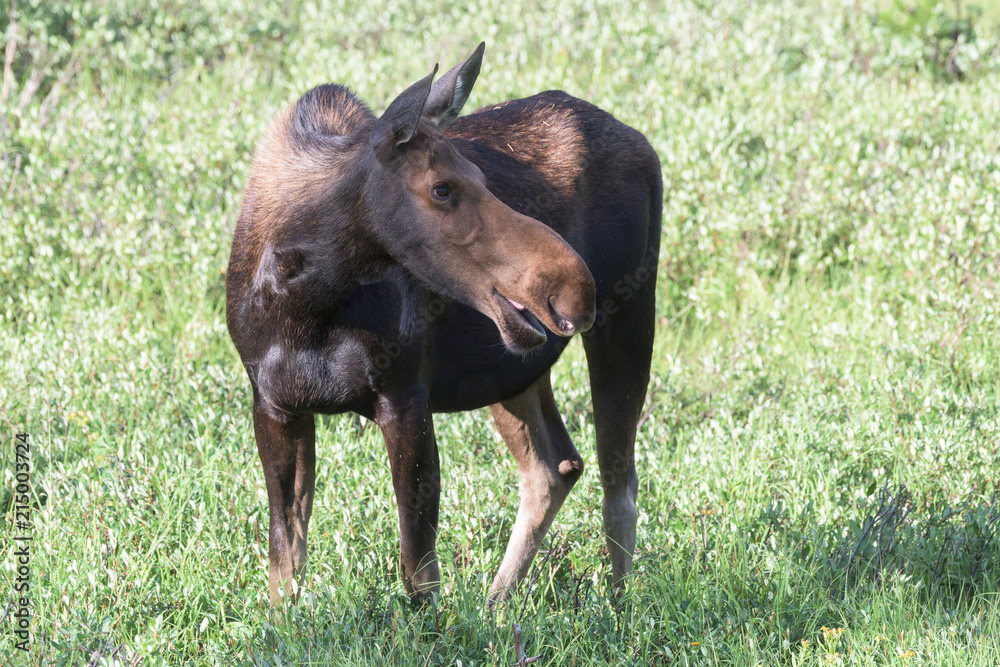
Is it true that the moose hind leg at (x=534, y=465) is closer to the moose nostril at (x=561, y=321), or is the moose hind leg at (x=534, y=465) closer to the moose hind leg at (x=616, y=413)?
the moose hind leg at (x=616, y=413)

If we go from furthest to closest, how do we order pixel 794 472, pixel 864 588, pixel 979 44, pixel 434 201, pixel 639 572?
pixel 979 44, pixel 794 472, pixel 639 572, pixel 864 588, pixel 434 201

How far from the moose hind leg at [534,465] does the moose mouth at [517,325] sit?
129 cm

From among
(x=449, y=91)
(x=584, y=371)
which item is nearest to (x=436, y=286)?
(x=449, y=91)

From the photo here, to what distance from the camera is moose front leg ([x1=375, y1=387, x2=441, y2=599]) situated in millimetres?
3398

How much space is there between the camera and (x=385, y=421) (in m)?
3.40

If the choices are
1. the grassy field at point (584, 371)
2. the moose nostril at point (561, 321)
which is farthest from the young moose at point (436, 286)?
the grassy field at point (584, 371)

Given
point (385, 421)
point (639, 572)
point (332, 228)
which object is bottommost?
point (639, 572)

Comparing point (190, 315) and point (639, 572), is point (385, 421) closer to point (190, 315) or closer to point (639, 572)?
point (639, 572)

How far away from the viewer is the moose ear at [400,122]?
292 cm

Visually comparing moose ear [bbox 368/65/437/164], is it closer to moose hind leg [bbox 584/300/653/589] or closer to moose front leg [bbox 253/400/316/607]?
moose front leg [bbox 253/400/316/607]

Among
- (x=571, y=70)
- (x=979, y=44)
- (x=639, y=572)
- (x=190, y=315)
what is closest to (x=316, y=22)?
(x=571, y=70)

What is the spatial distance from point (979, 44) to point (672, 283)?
18.6 ft

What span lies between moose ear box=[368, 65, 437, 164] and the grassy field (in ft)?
5.02

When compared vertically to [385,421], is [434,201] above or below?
above
